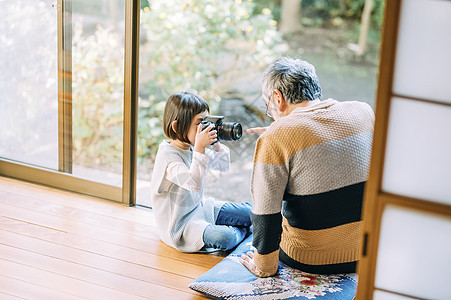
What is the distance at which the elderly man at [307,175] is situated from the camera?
219 centimetres

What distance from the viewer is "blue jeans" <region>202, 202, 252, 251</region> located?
263 cm

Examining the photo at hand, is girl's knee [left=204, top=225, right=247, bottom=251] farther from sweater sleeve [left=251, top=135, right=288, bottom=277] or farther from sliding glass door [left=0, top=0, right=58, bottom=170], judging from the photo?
sliding glass door [left=0, top=0, right=58, bottom=170]

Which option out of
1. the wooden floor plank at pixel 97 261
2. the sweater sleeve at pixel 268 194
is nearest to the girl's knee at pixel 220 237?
the wooden floor plank at pixel 97 261

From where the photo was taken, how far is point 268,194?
2.20 metres

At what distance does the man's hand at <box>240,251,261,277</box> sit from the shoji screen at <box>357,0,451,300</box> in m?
0.62

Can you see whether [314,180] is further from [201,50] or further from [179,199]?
[201,50]

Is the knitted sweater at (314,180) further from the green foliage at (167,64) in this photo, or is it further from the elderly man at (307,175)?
the green foliage at (167,64)

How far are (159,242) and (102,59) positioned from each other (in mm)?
1090

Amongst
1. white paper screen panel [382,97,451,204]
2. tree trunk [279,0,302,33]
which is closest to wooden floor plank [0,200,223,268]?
white paper screen panel [382,97,451,204]

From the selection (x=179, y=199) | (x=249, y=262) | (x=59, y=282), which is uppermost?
(x=179, y=199)

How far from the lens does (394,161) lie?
1.71 meters

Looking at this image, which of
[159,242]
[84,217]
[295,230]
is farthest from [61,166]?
[295,230]

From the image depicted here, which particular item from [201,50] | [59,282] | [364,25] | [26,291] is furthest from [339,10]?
[26,291]

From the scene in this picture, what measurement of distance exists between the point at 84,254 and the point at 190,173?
635 millimetres
